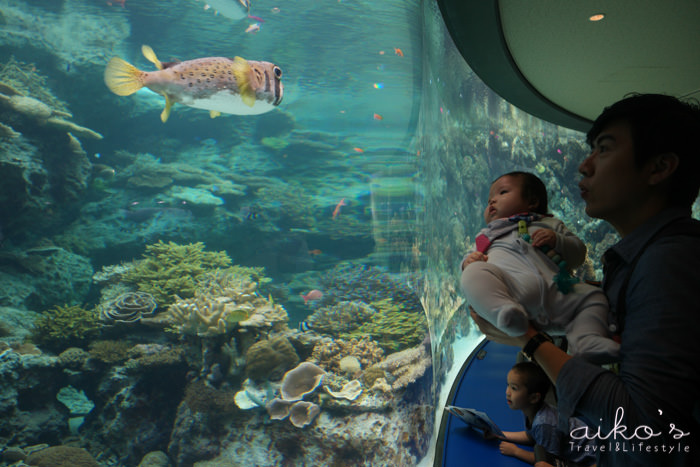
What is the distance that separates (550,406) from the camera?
1.85m

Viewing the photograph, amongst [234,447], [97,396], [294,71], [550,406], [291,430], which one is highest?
[294,71]

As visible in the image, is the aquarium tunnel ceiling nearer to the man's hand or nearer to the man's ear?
the man's ear

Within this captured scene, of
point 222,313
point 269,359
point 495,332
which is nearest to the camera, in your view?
point 495,332

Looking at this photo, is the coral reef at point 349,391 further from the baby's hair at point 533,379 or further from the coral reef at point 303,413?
the baby's hair at point 533,379

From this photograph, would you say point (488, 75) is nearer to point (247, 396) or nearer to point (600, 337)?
point (600, 337)

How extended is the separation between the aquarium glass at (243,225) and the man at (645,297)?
3.29 metres

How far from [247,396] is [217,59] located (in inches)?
173

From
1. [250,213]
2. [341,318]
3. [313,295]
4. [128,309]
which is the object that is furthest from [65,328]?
[250,213]

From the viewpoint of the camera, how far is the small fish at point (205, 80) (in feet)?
12.0

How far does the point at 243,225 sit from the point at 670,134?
10.6m

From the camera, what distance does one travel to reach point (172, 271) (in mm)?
7000

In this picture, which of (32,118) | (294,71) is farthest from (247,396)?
(294,71)

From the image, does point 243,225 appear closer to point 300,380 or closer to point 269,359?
point 269,359

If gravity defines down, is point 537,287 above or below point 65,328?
above
